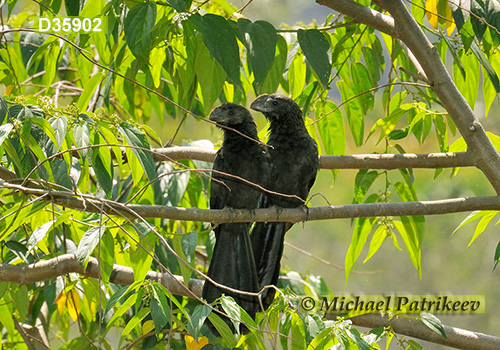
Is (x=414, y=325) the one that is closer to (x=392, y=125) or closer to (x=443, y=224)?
(x=392, y=125)

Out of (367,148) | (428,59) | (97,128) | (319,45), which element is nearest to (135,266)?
(97,128)

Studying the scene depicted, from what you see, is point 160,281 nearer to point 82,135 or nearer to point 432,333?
point 82,135

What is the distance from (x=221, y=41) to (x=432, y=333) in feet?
4.83

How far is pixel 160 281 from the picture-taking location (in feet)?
7.80

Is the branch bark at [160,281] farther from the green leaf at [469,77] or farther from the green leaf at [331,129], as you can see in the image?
the green leaf at [469,77]

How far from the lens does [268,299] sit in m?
2.62

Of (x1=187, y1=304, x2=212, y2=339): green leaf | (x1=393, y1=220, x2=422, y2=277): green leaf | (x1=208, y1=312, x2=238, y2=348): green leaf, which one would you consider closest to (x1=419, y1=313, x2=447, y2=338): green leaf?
(x1=393, y1=220, x2=422, y2=277): green leaf

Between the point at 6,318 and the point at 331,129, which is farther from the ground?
the point at 331,129

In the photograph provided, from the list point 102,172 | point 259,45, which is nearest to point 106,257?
point 102,172

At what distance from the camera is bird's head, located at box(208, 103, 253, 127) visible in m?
3.06

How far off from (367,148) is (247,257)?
4968 millimetres

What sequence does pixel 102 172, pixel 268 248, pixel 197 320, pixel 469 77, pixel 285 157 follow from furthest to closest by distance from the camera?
pixel 285 157 → pixel 268 248 → pixel 469 77 → pixel 102 172 → pixel 197 320

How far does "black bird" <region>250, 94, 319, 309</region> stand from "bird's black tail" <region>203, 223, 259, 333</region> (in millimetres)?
143

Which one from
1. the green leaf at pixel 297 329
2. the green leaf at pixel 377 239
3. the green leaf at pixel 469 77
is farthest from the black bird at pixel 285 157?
the green leaf at pixel 297 329
